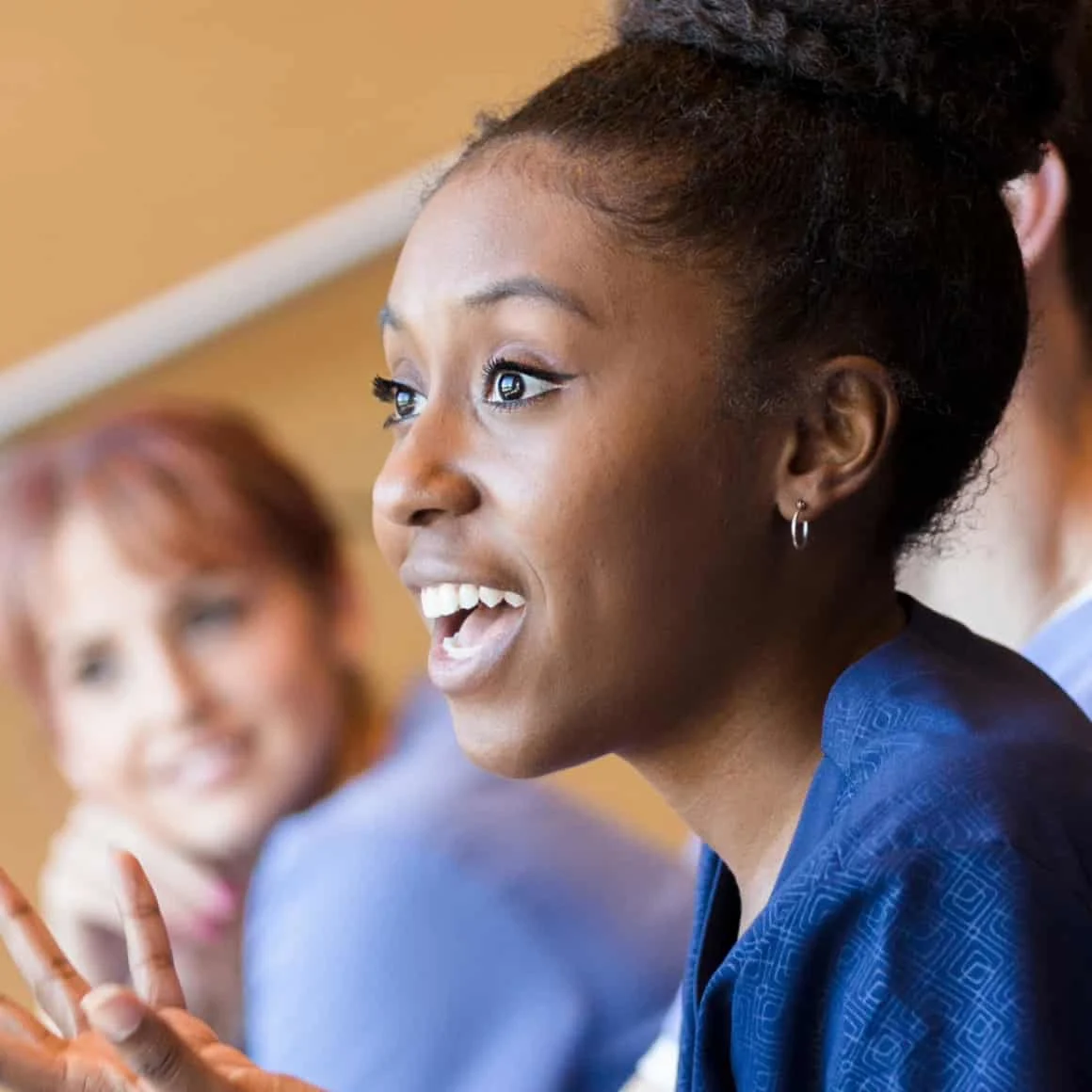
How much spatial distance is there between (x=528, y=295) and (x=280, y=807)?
34.4 inches

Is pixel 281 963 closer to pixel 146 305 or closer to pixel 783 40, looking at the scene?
pixel 783 40

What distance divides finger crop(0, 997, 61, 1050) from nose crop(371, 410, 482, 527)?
248 millimetres

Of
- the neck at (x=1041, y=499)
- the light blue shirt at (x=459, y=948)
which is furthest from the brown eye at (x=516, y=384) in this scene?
the light blue shirt at (x=459, y=948)

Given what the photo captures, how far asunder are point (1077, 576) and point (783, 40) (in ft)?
1.63

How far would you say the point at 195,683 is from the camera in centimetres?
156

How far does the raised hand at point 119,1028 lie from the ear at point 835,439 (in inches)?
12.3

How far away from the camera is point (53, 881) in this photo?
1685 mm

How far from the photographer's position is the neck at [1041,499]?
3.74 feet

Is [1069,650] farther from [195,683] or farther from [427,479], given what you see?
[195,683]

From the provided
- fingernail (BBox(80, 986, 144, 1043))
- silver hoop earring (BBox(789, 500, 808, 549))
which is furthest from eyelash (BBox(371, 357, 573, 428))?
fingernail (BBox(80, 986, 144, 1043))

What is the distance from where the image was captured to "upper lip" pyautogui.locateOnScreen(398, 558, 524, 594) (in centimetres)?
78

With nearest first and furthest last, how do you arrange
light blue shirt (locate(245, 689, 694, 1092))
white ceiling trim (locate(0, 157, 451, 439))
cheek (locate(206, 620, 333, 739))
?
light blue shirt (locate(245, 689, 694, 1092))
cheek (locate(206, 620, 333, 739))
white ceiling trim (locate(0, 157, 451, 439))

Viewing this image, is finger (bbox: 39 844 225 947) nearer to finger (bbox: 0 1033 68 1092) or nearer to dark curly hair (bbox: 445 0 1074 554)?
finger (bbox: 0 1033 68 1092)

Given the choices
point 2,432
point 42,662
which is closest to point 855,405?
point 42,662
